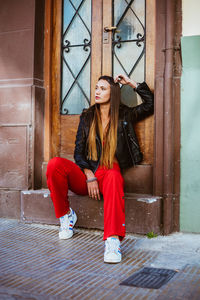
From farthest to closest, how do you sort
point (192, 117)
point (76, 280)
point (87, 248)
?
point (192, 117)
point (87, 248)
point (76, 280)

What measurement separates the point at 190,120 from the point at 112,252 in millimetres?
1674

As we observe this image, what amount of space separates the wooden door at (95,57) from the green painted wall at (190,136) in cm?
45

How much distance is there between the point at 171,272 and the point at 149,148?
1.76 meters

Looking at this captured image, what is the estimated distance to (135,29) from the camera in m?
4.34

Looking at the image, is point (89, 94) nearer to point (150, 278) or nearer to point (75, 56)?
point (75, 56)

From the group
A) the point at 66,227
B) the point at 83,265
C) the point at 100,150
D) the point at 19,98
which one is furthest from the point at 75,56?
the point at 83,265

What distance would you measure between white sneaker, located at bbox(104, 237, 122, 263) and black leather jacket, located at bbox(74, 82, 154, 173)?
3.20 ft

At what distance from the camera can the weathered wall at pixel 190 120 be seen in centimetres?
379

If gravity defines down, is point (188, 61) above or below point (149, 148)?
above

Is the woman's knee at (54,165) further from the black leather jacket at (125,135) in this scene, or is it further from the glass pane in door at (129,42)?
the glass pane in door at (129,42)

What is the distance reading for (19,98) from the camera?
15.2 feet

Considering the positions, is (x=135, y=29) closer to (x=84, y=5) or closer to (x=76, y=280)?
(x=84, y=5)

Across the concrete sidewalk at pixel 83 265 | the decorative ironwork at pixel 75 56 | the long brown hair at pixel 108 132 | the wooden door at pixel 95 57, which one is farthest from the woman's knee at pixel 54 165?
the decorative ironwork at pixel 75 56

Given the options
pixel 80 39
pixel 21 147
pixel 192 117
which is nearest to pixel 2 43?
pixel 80 39
